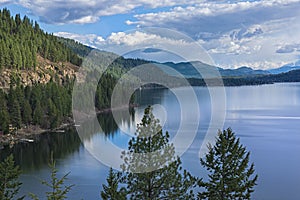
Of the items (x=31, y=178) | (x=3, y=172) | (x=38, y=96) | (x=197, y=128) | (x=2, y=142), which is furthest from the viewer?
(x=38, y=96)

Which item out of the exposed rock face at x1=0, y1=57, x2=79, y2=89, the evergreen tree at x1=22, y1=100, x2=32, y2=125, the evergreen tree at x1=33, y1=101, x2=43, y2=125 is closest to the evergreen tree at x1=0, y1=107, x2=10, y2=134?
the evergreen tree at x1=22, y1=100, x2=32, y2=125

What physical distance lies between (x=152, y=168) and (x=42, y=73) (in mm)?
86398

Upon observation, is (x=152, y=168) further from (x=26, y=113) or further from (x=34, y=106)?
(x=34, y=106)

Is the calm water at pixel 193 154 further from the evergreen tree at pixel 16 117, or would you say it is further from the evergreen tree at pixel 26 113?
the evergreen tree at pixel 26 113

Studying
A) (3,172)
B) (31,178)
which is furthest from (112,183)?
(31,178)

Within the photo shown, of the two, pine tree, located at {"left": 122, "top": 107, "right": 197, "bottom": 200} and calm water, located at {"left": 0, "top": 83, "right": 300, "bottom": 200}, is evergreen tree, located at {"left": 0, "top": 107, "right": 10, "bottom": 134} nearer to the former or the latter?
calm water, located at {"left": 0, "top": 83, "right": 300, "bottom": 200}

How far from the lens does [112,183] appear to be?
18406 millimetres

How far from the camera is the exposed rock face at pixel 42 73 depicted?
280 feet

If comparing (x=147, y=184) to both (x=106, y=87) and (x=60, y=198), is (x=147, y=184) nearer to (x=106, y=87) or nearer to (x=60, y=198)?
(x=60, y=198)

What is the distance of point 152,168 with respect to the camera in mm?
18578

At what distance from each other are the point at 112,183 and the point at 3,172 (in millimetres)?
6128

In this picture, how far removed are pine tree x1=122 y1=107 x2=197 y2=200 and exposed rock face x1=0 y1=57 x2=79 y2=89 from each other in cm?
6935

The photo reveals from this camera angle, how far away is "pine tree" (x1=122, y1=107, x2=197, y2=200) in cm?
1845

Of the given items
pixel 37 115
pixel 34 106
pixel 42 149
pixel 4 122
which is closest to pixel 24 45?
pixel 34 106
